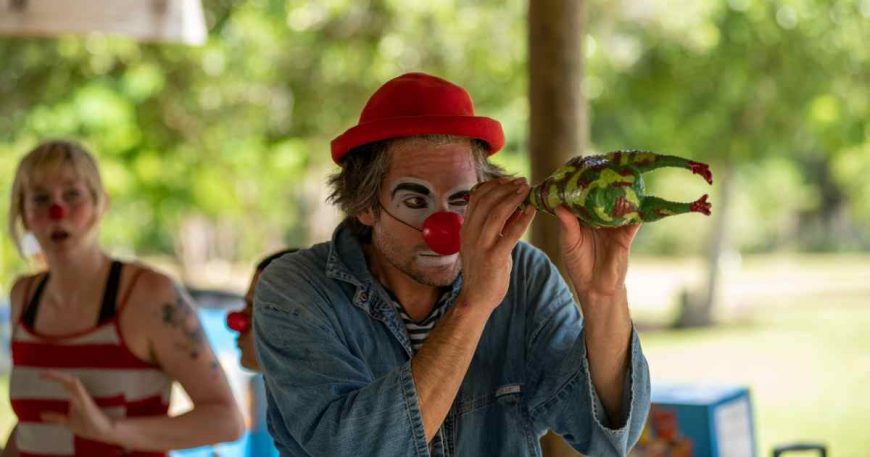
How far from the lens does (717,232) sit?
13.7 meters

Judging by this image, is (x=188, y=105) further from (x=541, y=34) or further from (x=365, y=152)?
(x=365, y=152)

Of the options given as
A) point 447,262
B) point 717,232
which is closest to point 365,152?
point 447,262

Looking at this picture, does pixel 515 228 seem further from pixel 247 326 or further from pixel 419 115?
pixel 247 326

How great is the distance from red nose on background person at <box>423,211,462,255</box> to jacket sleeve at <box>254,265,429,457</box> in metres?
0.24

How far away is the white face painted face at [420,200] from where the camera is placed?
212 cm

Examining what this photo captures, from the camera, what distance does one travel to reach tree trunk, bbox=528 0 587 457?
3273 mm

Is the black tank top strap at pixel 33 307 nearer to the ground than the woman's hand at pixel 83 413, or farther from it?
farther from it

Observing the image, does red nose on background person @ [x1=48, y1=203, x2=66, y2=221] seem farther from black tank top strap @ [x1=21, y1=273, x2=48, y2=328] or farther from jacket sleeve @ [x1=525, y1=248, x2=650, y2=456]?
jacket sleeve @ [x1=525, y1=248, x2=650, y2=456]

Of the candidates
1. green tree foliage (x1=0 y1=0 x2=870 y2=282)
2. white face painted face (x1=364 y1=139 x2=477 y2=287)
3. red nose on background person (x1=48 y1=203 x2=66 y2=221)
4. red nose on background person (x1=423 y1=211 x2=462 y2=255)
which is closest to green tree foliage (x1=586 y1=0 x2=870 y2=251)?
green tree foliage (x1=0 y1=0 x2=870 y2=282)

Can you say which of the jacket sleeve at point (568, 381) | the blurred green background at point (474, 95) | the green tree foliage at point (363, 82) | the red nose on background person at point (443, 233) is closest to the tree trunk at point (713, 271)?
the blurred green background at point (474, 95)

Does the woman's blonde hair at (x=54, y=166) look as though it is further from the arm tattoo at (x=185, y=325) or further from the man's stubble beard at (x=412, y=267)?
the man's stubble beard at (x=412, y=267)

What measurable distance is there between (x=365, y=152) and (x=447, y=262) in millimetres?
308

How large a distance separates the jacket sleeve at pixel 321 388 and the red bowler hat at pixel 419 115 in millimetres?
319

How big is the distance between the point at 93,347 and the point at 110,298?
0.45 ft
